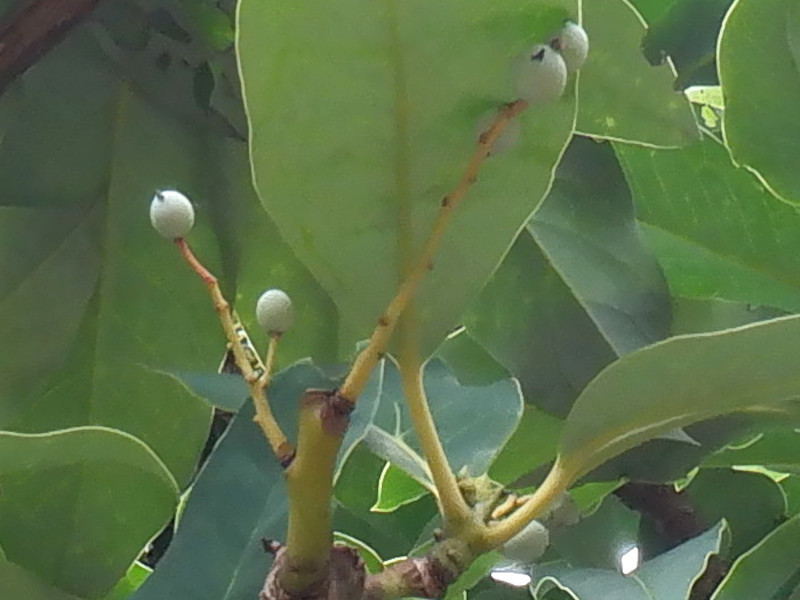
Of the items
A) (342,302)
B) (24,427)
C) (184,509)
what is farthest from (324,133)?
(24,427)

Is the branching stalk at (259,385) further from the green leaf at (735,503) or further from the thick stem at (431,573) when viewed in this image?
the green leaf at (735,503)

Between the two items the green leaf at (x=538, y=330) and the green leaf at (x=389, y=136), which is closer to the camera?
the green leaf at (x=389, y=136)

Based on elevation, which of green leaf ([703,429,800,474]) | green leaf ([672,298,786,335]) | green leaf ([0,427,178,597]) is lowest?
green leaf ([703,429,800,474])

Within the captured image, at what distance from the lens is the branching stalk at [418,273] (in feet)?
1.03

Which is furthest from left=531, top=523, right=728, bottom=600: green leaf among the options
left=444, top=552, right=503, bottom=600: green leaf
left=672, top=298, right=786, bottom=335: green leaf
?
left=672, top=298, right=786, bottom=335: green leaf

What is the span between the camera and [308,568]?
33cm

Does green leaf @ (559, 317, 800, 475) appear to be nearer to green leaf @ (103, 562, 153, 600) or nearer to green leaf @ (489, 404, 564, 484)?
green leaf @ (489, 404, 564, 484)

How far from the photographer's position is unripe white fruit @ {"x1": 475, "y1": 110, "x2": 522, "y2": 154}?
36 cm

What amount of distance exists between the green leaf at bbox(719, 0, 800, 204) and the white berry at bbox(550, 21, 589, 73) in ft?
0.45

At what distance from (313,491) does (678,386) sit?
0.12m

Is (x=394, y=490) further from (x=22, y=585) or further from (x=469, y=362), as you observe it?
(x=22, y=585)

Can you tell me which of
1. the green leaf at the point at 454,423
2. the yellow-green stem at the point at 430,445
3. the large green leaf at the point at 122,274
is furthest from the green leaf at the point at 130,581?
the yellow-green stem at the point at 430,445

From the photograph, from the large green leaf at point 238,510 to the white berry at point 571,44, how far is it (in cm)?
16

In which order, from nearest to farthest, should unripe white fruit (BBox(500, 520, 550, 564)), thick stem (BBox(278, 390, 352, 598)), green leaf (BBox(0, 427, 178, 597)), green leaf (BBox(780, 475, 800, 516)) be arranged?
thick stem (BBox(278, 390, 352, 598)), unripe white fruit (BBox(500, 520, 550, 564)), green leaf (BBox(0, 427, 178, 597)), green leaf (BBox(780, 475, 800, 516))
